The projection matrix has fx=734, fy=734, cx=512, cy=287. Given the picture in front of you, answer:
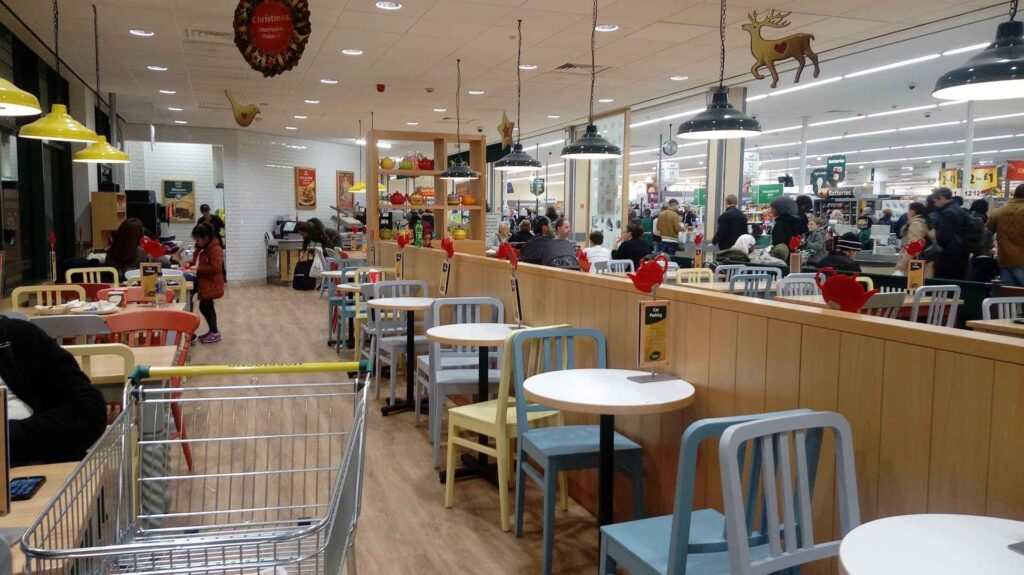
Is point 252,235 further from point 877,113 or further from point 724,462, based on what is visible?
point 724,462

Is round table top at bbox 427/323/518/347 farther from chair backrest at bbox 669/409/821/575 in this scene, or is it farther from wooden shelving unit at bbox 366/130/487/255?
wooden shelving unit at bbox 366/130/487/255

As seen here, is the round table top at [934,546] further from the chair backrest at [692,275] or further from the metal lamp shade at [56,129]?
the chair backrest at [692,275]

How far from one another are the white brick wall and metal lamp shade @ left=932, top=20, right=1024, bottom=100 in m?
14.0

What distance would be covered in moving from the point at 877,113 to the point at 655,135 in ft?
16.0

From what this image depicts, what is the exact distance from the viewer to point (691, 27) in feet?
22.2

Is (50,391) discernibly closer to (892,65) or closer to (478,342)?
(478,342)

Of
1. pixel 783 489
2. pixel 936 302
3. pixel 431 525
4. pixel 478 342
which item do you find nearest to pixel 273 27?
pixel 478 342

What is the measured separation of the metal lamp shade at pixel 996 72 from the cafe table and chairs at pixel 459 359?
2422 mm

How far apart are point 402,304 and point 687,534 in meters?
3.57

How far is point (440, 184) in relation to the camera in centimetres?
870

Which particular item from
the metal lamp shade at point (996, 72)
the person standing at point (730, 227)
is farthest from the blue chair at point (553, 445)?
the person standing at point (730, 227)

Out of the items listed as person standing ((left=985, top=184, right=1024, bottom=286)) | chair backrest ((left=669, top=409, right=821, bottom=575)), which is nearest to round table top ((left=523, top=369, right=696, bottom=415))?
chair backrest ((left=669, top=409, right=821, bottom=575))

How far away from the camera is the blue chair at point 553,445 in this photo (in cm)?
300

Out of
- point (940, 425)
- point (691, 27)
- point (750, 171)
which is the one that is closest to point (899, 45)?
point (691, 27)
